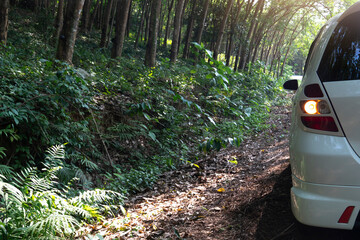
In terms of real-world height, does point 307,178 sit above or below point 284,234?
above

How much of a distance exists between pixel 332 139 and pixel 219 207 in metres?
2.18

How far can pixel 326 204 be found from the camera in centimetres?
239

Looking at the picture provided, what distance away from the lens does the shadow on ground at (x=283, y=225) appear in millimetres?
2646

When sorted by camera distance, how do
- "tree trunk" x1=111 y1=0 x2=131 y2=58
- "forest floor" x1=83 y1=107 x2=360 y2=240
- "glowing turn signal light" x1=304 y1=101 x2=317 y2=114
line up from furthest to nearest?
"tree trunk" x1=111 y1=0 x2=131 y2=58, "forest floor" x1=83 y1=107 x2=360 y2=240, "glowing turn signal light" x1=304 y1=101 x2=317 y2=114

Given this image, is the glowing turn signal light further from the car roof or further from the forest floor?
the forest floor

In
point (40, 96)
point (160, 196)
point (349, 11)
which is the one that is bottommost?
point (160, 196)

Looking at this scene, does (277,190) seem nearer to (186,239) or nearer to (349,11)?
(186,239)

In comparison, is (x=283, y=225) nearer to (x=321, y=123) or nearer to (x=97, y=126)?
(x=321, y=123)

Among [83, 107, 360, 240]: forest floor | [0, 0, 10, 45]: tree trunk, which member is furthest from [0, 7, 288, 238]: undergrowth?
[0, 0, 10, 45]: tree trunk

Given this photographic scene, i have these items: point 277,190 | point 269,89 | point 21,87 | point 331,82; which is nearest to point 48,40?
point 21,87

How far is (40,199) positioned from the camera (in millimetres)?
3303

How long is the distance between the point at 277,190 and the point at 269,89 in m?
17.4

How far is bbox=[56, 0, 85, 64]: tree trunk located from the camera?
7.68m

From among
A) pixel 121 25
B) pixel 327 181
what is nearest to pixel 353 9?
pixel 327 181
